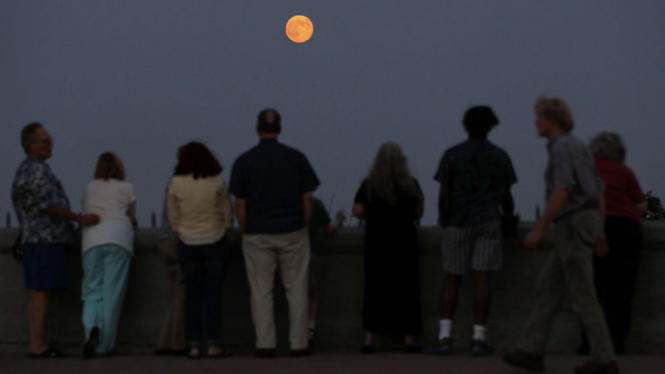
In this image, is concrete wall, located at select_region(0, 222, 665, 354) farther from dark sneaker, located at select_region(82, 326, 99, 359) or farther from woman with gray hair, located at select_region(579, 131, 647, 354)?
dark sneaker, located at select_region(82, 326, 99, 359)

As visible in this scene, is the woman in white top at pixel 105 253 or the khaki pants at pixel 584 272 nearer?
the khaki pants at pixel 584 272

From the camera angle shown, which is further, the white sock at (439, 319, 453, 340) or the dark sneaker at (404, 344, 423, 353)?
the dark sneaker at (404, 344, 423, 353)

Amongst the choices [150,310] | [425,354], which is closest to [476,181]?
[425,354]

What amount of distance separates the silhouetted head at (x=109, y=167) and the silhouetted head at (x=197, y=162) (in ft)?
2.31

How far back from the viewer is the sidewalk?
8656 millimetres

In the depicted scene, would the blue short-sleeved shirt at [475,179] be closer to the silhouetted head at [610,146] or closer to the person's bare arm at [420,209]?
the person's bare arm at [420,209]

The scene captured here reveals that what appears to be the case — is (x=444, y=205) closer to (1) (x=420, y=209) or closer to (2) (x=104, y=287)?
(1) (x=420, y=209)

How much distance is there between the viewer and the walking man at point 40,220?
9.84 meters

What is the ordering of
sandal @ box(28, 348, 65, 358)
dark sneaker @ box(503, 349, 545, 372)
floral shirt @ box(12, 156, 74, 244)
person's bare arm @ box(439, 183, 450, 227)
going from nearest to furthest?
dark sneaker @ box(503, 349, 545, 372), person's bare arm @ box(439, 183, 450, 227), floral shirt @ box(12, 156, 74, 244), sandal @ box(28, 348, 65, 358)

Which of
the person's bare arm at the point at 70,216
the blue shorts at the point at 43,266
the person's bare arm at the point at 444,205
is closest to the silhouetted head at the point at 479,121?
the person's bare arm at the point at 444,205

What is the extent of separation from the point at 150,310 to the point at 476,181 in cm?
339

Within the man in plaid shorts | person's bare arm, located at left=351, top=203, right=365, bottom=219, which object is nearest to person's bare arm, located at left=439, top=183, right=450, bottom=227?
the man in plaid shorts

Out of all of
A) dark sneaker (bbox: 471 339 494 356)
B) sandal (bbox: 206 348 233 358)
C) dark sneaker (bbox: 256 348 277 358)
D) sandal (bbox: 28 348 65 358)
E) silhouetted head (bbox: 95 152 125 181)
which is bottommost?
sandal (bbox: 28 348 65 358)

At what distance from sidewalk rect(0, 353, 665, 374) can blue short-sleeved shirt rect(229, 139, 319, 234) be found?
45.5 inches
